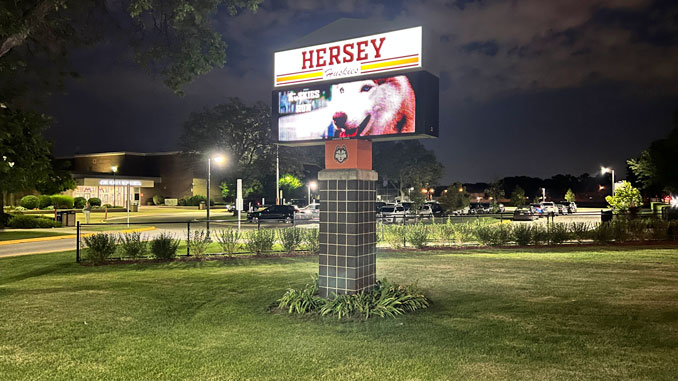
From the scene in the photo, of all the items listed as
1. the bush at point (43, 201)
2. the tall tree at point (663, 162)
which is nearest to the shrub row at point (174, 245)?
the tall tree at point (663, 162)

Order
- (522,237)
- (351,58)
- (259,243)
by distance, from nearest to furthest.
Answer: (351,58) → (259,243) → (522,237)

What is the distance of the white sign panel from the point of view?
362 inches

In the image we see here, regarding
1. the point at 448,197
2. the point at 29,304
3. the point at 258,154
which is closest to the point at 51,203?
the point at 258,154

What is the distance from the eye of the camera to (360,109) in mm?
9500

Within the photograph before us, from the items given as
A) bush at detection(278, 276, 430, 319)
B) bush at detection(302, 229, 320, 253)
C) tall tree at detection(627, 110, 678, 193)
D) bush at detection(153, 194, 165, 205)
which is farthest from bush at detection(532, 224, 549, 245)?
bush at detection(153, 194, 165, 205)

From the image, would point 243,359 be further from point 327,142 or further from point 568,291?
point 568,291

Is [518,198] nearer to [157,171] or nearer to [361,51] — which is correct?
[157,171]

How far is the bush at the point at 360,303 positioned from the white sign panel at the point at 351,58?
4214mm

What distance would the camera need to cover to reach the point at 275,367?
238 inches

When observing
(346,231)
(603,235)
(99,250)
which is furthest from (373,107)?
(603,235)

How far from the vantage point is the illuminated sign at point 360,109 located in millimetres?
9031

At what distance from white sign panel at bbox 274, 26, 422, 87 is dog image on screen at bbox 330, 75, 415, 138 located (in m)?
0.31

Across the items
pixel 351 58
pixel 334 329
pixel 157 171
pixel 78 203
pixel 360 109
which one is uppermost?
pixel 157 171

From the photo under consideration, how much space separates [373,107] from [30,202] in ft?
188
